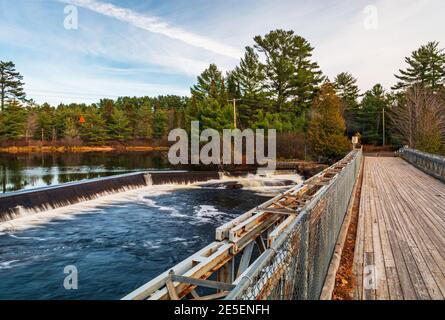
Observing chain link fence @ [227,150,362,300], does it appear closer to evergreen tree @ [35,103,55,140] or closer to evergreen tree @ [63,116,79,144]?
evergreen tree @ [63,116,79,144]

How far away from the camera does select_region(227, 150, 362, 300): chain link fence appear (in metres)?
2.13

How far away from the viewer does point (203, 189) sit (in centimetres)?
1995

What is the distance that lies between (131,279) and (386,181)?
36.5 feet

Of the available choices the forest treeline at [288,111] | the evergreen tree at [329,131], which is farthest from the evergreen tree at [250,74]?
the evergreen tree at [329,131]

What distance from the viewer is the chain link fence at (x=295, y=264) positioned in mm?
2133

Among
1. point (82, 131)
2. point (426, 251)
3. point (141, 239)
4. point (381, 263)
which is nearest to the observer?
point (381, 263)

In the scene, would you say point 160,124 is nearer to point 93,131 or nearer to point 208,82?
point 93,131

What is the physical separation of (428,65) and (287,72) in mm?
22555

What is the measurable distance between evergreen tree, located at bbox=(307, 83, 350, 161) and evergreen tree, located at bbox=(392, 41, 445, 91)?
24.5m
